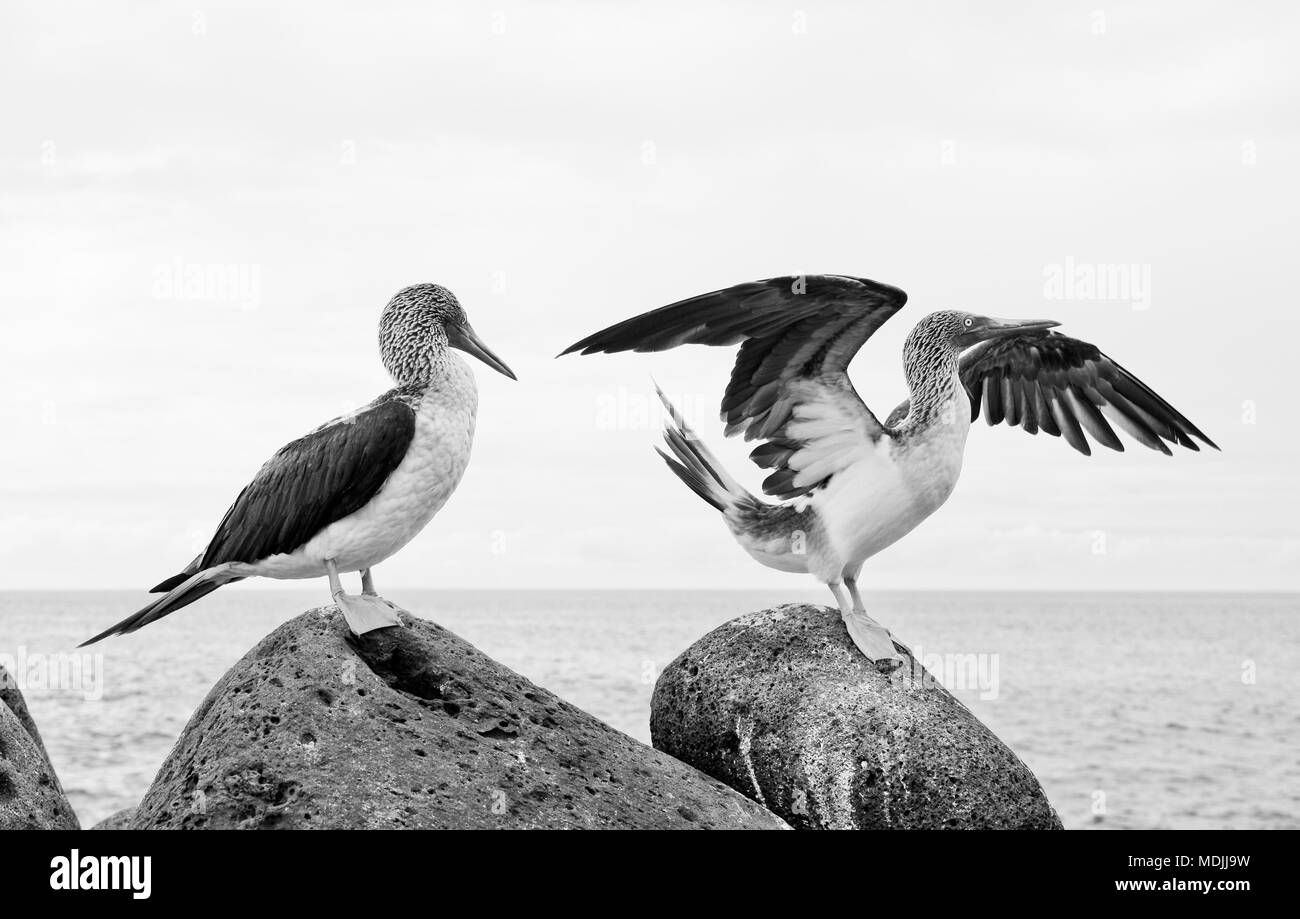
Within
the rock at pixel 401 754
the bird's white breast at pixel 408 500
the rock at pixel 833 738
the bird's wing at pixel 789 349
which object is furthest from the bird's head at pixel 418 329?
the rock at pixel 833 738

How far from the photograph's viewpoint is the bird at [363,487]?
7.38 metres

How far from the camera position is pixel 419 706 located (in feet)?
23.9

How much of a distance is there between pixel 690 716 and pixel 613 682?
135ft

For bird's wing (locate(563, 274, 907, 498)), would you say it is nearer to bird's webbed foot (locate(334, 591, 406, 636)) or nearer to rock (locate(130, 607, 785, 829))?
bird's webbed foot (locate(334, 591, 406, 636))

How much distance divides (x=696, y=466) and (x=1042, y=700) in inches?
1719

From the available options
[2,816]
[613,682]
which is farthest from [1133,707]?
[2,816]

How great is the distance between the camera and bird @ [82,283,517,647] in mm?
7375

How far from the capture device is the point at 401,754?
22.5 feet

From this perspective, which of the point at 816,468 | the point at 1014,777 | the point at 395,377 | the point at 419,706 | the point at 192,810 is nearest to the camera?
the point at 192,810

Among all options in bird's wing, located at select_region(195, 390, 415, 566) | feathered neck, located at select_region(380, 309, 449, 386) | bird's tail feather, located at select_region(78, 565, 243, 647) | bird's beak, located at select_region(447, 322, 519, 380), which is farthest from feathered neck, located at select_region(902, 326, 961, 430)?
bird's tail feather, located at select_region(78, 565, 243, 647)

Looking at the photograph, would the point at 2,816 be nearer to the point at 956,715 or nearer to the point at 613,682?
the point at 956,715

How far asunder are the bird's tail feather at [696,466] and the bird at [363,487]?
213 cm

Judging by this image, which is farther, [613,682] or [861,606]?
[613,682]

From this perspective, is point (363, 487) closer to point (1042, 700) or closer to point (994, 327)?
point (994, 327)
